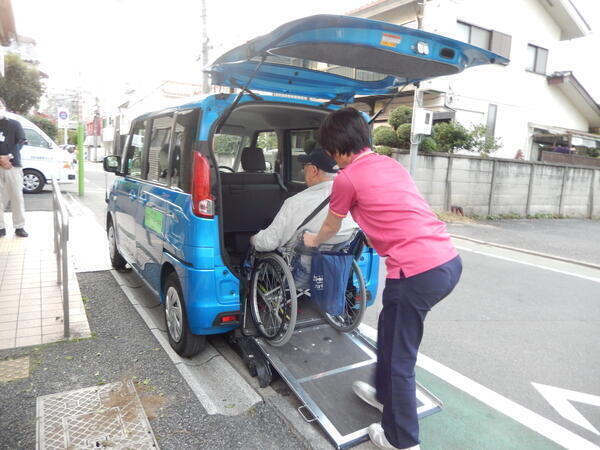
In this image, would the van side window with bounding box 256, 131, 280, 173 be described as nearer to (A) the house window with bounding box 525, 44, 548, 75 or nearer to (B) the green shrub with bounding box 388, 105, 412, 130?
(B) the green shrub with bounding box 388, 105, 412, 130

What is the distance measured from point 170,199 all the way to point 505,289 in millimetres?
4515

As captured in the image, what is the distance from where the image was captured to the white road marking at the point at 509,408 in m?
2.55

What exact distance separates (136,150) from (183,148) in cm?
148

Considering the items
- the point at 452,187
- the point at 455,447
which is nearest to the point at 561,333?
the point at 455,447

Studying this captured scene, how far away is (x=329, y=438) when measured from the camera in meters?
2.36

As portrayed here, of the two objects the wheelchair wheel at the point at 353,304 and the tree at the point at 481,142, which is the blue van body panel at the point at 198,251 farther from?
the tree at the point at 481,142

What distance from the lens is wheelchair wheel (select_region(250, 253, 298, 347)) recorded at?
2734 millimetres

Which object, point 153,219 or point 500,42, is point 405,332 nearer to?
point 153,219

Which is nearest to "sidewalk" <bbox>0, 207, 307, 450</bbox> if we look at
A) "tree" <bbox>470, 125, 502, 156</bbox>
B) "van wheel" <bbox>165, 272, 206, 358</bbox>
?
"van wheel" <bbox>165, 272, 206, 358</bbox>

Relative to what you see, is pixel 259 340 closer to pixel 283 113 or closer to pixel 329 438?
pixel 329 438

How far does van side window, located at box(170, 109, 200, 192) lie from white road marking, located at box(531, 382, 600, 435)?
9.54 feet

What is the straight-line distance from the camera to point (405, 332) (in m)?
2.12

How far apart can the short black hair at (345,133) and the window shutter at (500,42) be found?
16.0m

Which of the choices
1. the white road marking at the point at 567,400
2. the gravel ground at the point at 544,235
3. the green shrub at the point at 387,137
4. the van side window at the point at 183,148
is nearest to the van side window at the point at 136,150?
the van side window at the point at 183,148
